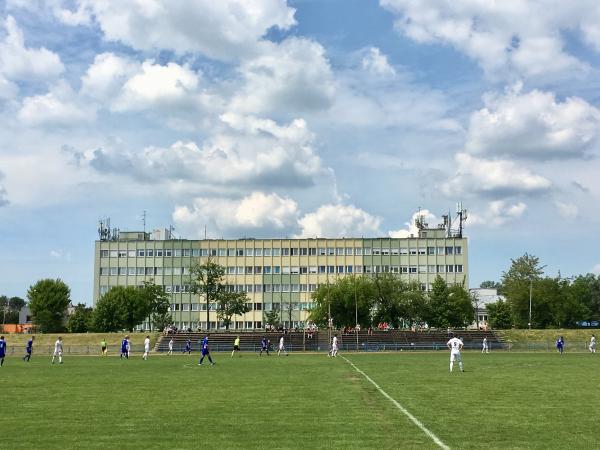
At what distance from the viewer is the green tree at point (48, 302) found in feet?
366

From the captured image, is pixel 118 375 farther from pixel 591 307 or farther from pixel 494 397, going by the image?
pixel 591 307

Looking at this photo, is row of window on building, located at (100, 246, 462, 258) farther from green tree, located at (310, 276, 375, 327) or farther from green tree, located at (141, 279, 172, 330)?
green tree, located at (310, 276, 375, 327)

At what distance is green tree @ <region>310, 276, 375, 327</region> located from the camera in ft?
341

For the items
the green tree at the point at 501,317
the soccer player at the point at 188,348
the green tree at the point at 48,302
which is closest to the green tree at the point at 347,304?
the green tree at the point at 501,317

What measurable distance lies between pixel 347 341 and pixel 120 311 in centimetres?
4048

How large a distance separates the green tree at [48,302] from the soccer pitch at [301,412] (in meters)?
85.4

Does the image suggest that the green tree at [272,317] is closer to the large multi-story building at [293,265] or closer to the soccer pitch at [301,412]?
the large multi-story building at [293,265]

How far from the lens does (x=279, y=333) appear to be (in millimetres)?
89500

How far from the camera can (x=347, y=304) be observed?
4099 inches

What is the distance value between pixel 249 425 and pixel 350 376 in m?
17.3

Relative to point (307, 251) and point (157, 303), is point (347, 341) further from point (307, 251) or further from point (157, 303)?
point (307, 251)

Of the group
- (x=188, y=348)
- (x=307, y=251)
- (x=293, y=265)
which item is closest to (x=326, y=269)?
(x=307, y=251)

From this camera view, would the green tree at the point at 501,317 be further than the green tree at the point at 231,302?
Yes

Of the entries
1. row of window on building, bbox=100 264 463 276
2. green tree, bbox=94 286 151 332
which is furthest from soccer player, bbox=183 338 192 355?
row of window on building, bbox=100 264 463 276
